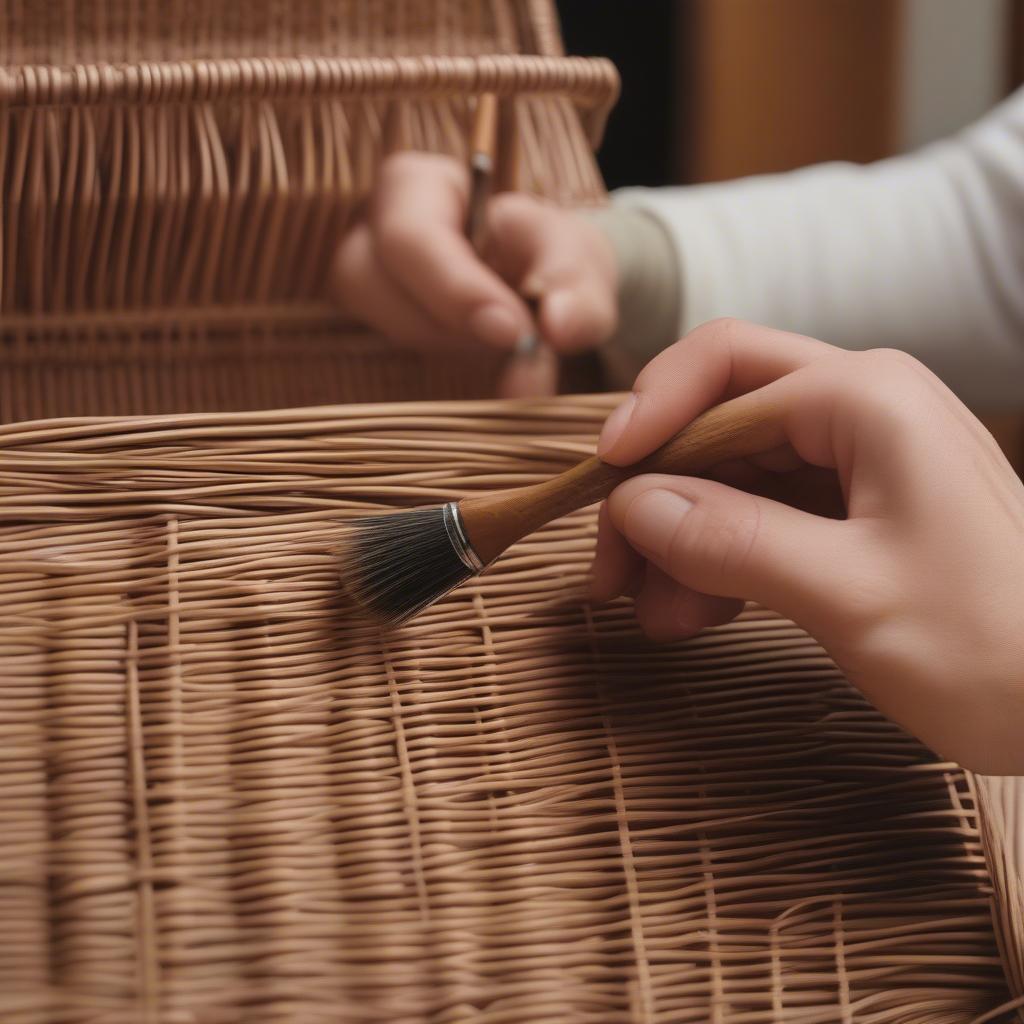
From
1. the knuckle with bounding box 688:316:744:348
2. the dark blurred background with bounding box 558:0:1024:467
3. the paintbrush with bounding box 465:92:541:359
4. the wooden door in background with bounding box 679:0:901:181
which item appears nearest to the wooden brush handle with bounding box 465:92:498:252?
the paintbrush with bounding box 465:92:541:359

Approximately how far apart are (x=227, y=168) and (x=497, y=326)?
0.63 ft

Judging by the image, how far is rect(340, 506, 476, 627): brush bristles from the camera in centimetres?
39

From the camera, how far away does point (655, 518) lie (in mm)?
381

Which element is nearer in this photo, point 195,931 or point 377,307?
point 195,931

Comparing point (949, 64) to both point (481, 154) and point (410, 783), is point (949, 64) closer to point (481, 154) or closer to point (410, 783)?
point (481, 154)

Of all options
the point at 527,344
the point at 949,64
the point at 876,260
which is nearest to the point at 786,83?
the point at 949,64

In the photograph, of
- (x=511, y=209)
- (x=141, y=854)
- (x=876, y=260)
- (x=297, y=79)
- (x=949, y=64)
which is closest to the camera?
(x=141, y=854)

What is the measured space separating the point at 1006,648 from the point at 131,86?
46 cm

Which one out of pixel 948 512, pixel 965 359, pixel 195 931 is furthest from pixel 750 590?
pixel 965 359

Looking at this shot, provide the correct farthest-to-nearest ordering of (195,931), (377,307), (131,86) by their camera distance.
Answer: (377,307)
(131,86)
(195,931)

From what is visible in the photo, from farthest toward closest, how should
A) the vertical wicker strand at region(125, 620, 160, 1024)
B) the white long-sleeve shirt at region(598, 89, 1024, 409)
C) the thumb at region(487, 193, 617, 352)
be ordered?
the white long-sleeve shirt at region(598, 89, 1024, 409) < the thumb at region(487, 193, 617, 352) < the vertical wicker strand at region(125, 620, 160, 1024)

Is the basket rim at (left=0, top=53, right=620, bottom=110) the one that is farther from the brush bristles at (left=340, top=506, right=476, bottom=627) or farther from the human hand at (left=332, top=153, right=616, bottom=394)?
the brush bristles at (left=340, top=506, right=476, bottom=627)

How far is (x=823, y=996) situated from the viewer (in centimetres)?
37

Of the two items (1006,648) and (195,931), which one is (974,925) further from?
(195,931)
